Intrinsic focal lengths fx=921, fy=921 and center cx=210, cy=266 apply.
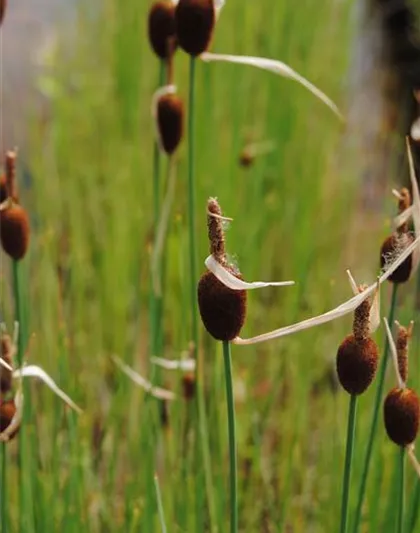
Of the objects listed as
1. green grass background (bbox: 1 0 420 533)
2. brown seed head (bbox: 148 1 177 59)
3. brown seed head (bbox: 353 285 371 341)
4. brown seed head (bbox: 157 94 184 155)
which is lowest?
green grass background (bbox: 1 0 420 533)

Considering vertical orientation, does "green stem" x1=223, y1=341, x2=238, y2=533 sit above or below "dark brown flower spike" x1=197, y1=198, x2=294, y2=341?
below

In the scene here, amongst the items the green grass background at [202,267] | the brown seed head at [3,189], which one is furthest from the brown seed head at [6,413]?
the brown seed head at [3,189]

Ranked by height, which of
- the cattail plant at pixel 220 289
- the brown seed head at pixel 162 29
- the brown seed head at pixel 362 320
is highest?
the brown seed head at pixel 162 29

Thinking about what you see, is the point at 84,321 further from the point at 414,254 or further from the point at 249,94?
the point at 414,254

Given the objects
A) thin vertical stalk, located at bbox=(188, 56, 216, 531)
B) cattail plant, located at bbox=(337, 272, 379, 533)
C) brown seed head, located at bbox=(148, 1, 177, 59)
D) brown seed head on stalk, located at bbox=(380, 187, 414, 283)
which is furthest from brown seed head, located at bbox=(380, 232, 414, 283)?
brown seed head, located at bbox=(148, 1, 177, 59)

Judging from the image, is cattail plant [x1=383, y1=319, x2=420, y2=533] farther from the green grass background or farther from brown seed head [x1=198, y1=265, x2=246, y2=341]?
the green grass background

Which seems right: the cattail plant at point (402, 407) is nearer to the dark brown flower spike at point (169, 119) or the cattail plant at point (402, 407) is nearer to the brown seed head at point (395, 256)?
the brown seed head at point (395, 256)

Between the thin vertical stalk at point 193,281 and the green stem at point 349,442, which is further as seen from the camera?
the thin vertical stalk at point 193,281

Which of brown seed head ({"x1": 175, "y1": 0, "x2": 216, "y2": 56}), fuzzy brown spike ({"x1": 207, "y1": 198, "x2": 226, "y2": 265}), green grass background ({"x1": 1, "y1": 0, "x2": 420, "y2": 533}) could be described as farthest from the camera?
green grass background ({"x1": 1, "y1": 0, "x2": 420, "y2": 533})
